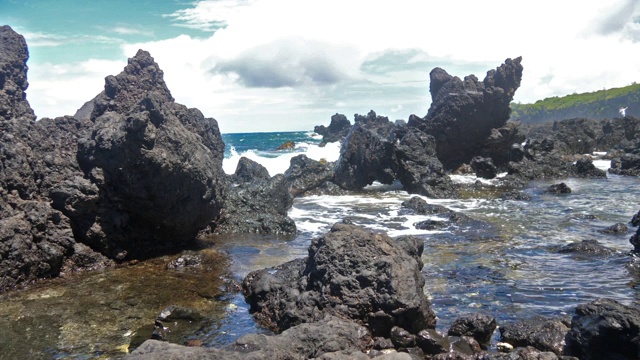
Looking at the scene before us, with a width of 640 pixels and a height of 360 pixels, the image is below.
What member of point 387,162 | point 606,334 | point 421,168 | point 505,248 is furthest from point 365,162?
point 606,334

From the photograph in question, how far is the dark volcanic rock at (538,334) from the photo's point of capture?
287 inches

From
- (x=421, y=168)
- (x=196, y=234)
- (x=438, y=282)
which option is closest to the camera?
(x=438, y=282)

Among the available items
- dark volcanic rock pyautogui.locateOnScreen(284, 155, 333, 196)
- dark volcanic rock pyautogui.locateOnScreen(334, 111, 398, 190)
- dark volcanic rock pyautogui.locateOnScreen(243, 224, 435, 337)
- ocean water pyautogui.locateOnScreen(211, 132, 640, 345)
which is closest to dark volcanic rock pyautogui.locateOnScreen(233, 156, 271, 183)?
ocean water pyautogui.locateOnScreen(211, 132, 640, 345)

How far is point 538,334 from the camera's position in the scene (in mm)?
7473

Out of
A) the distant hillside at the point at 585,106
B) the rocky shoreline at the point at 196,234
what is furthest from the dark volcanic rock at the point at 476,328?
the distant hillside at the point at 585,106

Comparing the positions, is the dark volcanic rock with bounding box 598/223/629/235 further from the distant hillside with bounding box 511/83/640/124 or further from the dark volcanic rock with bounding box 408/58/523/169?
the distant hillside with bounding box 511/83/640/124

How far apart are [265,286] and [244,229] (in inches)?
321

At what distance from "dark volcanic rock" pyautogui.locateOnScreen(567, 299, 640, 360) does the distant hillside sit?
354 feet

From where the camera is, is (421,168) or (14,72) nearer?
(14,72)

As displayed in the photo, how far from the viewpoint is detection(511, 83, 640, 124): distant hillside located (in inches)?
4245

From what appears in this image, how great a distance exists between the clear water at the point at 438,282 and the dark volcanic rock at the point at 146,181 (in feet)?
4.18

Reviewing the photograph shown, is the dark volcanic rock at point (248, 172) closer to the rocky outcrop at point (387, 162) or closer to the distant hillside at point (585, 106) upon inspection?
the rocky outcrop at point (387, 162)

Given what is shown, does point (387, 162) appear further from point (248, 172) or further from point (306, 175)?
point (248, 172)

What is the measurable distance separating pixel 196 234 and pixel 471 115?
25097 millimetres
